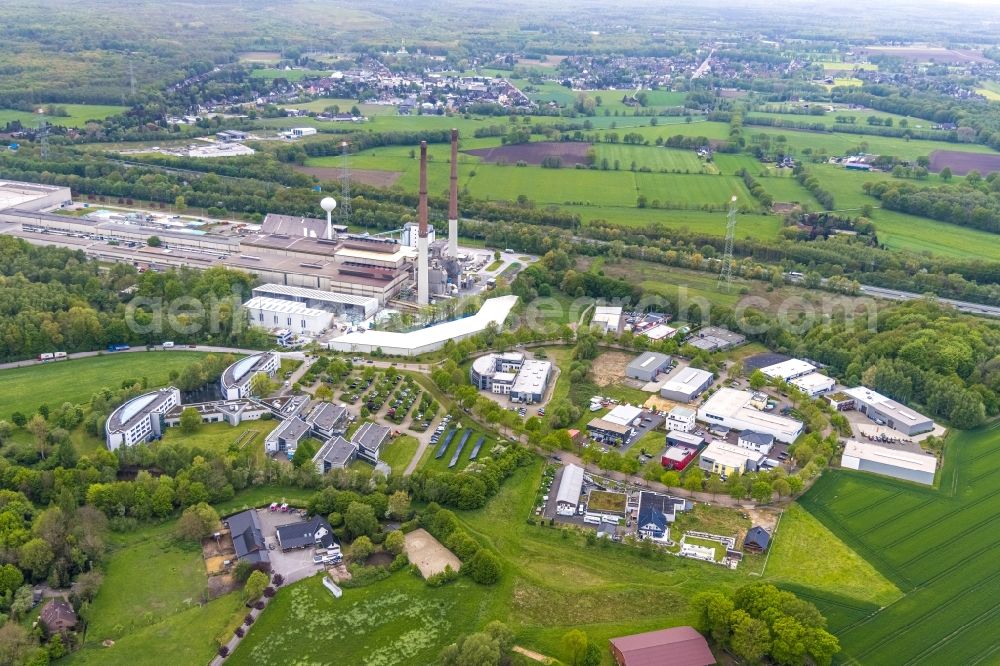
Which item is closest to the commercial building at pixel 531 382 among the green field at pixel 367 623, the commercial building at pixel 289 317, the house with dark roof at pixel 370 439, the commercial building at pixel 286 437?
the house with dark roof at pixel 370 439

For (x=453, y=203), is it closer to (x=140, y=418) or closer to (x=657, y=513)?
(x=140, y=418)

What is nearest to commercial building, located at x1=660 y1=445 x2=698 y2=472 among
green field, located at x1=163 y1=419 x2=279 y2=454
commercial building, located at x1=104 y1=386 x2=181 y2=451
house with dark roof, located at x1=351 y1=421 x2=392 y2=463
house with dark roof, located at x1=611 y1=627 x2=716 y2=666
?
house with dark roof, located at x1=611 y1=627 x2=716 y2=666

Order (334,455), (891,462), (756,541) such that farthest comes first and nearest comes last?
(891,462)
(334,455)
(756,541)

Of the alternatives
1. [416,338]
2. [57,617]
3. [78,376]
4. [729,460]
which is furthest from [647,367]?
[57,617]

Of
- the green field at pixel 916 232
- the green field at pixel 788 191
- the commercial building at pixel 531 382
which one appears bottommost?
the commercial building at pixel 531 382

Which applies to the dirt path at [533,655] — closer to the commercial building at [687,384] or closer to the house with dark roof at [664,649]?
the house with dark roof at [664,649]

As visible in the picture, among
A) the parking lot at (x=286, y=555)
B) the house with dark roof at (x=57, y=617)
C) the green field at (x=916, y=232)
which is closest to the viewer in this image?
the house with dark roof at (x=57, y=617)

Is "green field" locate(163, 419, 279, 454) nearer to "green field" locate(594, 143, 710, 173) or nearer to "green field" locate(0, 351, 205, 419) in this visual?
"green field" locate(0, 351, 205, 419)
